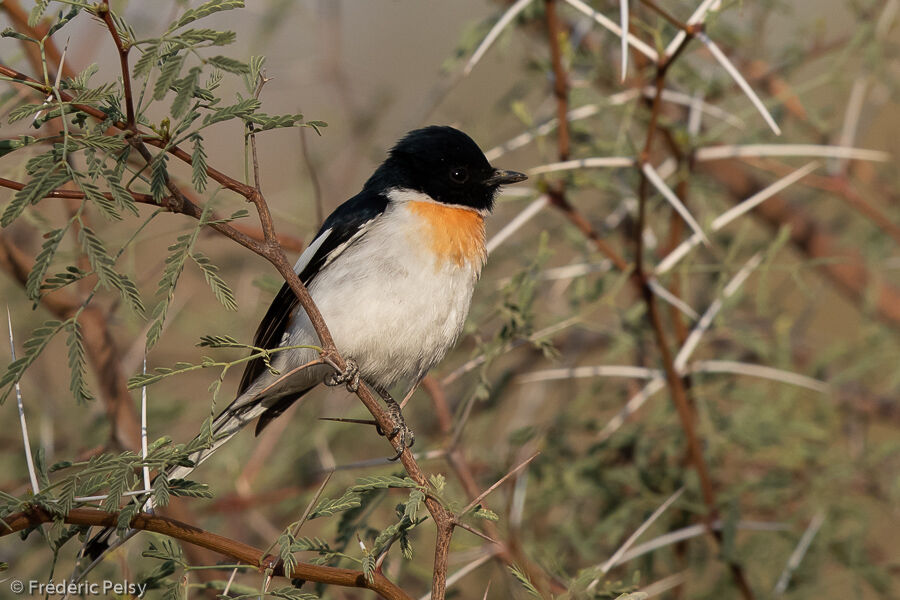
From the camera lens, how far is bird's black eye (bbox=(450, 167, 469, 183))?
13.3ft

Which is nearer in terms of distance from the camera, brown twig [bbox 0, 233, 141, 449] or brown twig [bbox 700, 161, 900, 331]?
brown twig [bbox 0, 233, 141, 449]

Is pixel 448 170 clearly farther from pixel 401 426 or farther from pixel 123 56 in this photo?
pixel 123 56

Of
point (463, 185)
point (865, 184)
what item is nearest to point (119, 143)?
point (463, 185)

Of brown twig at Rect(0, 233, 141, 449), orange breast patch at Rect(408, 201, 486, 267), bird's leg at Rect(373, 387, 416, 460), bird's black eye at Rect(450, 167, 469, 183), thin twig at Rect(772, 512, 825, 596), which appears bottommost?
thin twig at Rect(772, 512, 825, 596)

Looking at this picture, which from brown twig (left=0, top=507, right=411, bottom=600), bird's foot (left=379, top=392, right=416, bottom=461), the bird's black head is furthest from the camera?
the bird's black head

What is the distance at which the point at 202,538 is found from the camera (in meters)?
1.98

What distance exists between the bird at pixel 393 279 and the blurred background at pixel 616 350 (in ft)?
0.59

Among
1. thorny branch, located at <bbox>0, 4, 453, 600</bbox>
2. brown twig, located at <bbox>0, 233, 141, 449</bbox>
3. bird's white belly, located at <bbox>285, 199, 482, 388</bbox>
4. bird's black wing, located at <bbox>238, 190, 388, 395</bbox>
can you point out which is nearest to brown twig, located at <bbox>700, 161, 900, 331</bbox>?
bird's white belly, located at <bbox>285, 199, 482, 388</bbox>

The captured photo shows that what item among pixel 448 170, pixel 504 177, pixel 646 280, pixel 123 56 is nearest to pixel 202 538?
pixel 123 56

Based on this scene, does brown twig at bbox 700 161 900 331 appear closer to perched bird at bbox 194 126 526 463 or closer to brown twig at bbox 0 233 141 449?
perched bird at bbox 194 126 526 463

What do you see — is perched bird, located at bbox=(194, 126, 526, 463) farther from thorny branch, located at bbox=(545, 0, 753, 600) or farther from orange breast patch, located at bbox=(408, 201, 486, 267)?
thorny branch, located at bbox=(545, 0, 753, 600)

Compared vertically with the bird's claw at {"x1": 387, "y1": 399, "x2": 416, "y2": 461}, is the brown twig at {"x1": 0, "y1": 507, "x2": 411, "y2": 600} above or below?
above

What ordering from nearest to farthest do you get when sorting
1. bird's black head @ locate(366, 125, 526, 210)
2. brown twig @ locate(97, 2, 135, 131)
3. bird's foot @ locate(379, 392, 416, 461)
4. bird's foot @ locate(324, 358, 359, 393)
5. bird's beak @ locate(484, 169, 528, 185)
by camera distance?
brown twig @ locate(97, 2, 135, 131)
bird's foot @ locate(324, 358, 359, 393)
bird's foot @ locate(379, 392, 416, 461)
bird's beak @ locate(484, 169, 528, 185)
bird's black head @ locate(366, 125, 526, 210)

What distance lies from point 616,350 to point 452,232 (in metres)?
0.97
